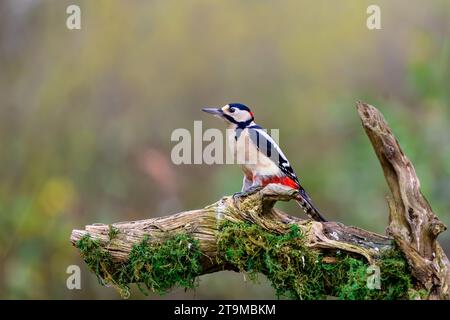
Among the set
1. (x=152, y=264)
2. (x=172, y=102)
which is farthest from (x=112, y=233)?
(x=172, y=102)

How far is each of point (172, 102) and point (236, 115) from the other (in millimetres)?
2374

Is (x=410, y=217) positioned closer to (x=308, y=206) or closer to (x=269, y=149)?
(x=308, y=206)

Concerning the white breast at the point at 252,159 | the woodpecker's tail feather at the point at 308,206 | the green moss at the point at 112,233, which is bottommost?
the green moss at the point at 112,233

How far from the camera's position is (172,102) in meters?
6.54

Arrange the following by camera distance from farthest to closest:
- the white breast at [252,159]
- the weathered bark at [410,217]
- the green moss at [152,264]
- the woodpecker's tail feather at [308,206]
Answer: the white breast at [252,159], the woodpecker's tail feather at [308,206], the green moss at [152,264], the weathered bark at [410,217]

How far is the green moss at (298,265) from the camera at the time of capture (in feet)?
10.6

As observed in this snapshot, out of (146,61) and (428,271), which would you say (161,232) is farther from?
→ (146,61)

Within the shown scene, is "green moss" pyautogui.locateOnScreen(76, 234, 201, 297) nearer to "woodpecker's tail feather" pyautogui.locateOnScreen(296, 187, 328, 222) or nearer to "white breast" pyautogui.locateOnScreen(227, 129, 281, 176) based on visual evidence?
"woodpecker's tail feather" pyautogui.locateOnScreen(296, 187, 328, 222)

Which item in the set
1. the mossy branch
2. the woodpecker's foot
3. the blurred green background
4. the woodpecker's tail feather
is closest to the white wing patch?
the woodpecker's tail feather

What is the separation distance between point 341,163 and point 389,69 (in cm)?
118

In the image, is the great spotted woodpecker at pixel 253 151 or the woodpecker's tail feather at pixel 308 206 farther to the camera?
the great spotted woodpecker at pixel 253 151

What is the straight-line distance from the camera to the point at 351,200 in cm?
599

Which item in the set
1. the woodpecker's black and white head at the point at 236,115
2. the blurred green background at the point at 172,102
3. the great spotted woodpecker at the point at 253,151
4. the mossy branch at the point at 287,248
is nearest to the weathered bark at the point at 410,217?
the mossy branch at the point at 287,248

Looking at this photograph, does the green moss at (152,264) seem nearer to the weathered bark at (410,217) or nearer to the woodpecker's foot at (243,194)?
the woodpecker's foot at (243,194)
